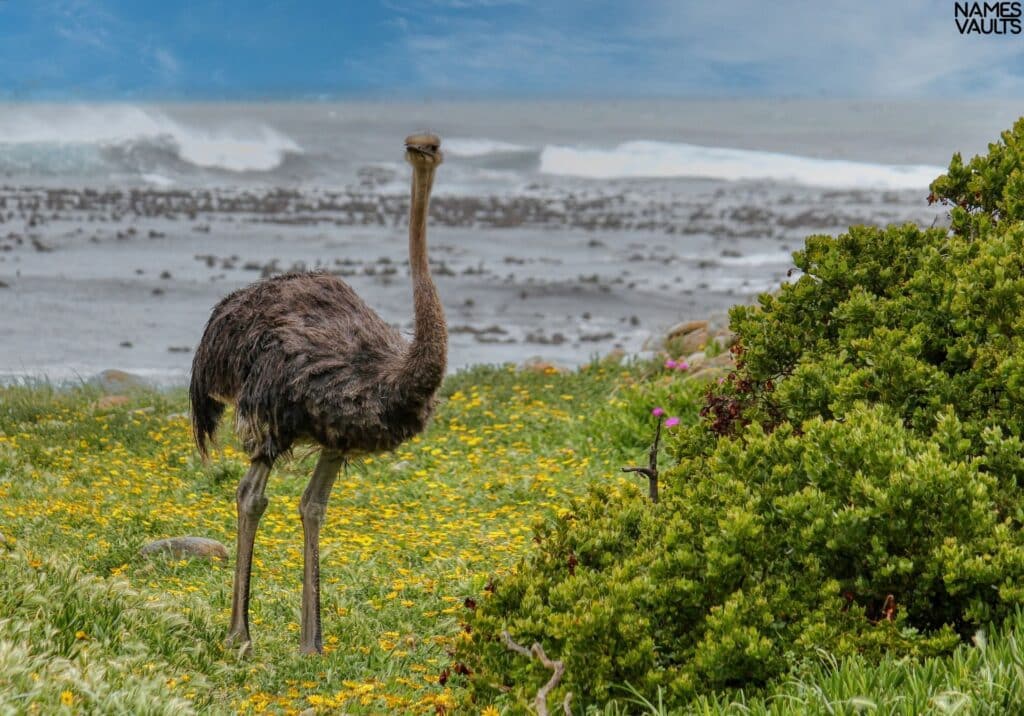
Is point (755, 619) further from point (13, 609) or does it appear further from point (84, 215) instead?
point (84, 215)

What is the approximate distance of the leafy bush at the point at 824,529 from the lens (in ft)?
16.6

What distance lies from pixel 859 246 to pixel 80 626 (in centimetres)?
438

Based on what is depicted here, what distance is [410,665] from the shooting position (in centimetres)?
704

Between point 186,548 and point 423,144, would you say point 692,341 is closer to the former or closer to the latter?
point 186,548

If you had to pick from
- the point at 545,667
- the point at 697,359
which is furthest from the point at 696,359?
the point at 545,667

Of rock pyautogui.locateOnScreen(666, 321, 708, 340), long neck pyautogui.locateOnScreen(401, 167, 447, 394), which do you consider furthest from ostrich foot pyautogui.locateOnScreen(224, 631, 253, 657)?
rock pyautogui.locateOnScreen(666, 321, 708, 340)

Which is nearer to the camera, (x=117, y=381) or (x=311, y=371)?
(x=311, y=371)

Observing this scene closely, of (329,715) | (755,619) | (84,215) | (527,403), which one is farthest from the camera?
(84,215)

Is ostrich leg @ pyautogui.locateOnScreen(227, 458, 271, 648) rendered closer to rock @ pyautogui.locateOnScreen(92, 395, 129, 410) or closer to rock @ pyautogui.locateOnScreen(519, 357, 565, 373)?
rock @ pyautogui.locateOnScreen(92, 395, 129, 410)

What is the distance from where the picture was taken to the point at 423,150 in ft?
22.5

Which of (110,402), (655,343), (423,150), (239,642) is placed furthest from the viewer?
(655,343)

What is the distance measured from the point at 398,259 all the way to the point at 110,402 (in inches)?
585

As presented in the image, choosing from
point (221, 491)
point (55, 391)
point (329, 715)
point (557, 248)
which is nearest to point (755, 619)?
point (329, 715)

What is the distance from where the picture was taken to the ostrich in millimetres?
6898
